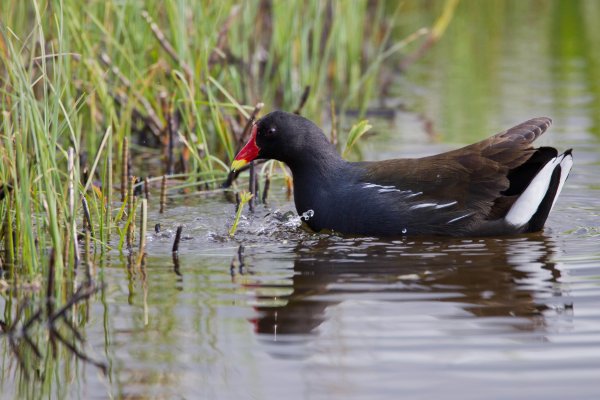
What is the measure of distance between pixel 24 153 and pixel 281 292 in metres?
1.10

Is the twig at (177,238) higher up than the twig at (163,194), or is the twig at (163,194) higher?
the twig at (163,194)

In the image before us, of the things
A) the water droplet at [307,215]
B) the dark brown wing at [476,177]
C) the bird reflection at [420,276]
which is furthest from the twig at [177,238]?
the dark brown wing at [476,177]

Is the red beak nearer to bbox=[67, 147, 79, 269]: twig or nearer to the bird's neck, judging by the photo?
the bird's neck

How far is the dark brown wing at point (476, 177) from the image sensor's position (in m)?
5.38

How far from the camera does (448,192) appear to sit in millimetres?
5391

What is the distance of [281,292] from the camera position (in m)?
4.24

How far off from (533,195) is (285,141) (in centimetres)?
129

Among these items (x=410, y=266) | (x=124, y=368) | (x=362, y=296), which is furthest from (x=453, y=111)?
(x=124, y=368)

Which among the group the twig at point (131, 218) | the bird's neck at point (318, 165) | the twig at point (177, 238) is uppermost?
the bird's neck at point (318, 165)

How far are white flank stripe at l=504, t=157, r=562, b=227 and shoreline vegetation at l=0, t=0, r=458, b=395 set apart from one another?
0.91 metres

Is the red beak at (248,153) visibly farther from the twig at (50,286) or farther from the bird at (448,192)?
the twig at (50,286)

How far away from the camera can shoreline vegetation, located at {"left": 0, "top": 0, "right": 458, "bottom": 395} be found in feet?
13.1

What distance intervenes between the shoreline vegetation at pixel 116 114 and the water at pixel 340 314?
0.15m

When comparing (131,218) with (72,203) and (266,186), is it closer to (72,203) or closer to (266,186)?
(72,203)
